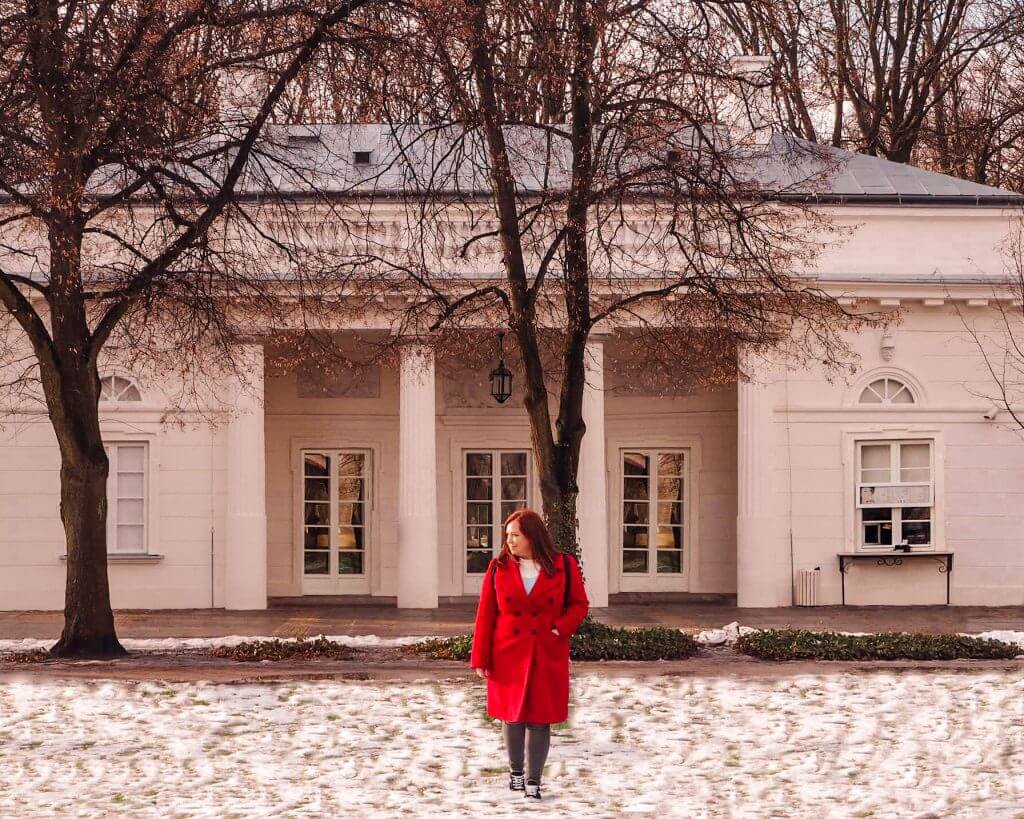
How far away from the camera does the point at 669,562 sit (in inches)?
995

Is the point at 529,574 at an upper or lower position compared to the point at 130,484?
lower

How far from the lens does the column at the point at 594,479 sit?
22109 mm

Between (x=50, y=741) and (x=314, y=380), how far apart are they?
14839 millimetres

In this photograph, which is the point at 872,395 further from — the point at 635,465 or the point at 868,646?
the point at 868,646

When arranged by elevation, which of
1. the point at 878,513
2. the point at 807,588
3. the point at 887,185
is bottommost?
the point at 807,588

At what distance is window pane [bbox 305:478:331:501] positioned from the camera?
991 inches

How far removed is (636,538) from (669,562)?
64 cm

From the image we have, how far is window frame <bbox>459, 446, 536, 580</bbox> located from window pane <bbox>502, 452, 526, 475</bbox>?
1.2 inches

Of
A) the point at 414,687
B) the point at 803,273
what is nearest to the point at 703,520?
the point at 803,273

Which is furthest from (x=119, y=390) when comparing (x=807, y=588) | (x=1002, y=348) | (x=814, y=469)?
(x=1002, y=348)

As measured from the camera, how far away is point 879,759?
32.2ft

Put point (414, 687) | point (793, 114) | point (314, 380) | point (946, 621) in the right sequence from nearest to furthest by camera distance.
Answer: point (414, 687) → point (946, 621) → point (314, 380) → point (793, 114)

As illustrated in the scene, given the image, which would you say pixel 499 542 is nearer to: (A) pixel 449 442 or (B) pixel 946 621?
(A) pixel 449 442

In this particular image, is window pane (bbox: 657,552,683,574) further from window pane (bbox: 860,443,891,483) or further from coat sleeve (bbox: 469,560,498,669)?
coat sleeve (bbox: 469,560,498,669)
